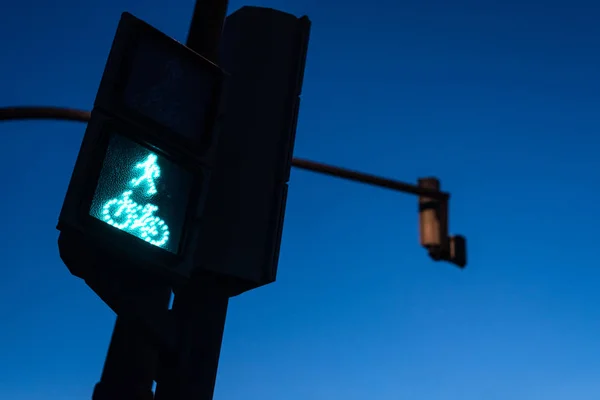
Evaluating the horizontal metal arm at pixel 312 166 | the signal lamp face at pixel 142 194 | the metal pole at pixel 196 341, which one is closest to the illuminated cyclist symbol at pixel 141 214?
the signal lamp face at pixel 142 194

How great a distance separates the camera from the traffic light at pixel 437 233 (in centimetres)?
619

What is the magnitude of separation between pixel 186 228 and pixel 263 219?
0.57 metres

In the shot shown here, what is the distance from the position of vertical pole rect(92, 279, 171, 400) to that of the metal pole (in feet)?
0.38

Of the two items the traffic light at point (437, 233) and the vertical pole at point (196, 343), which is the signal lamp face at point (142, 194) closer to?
the vertical pole at point (196, 343)

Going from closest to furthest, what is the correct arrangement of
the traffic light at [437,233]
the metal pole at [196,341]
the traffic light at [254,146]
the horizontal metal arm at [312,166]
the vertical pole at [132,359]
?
the vertical pole at [132,359]
the metal pole at [196,341]
the traffic light at [254,146]
the horizontal metal arm at [312,166]
the traffic light at [437,233]

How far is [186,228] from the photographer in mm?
2674

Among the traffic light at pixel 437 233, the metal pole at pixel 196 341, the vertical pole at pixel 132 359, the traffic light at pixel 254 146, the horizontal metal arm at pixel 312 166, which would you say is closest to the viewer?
the vertical pole at pixel 132 359

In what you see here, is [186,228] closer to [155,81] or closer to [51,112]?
[155,81]

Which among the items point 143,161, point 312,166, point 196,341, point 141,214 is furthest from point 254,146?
point 312,166

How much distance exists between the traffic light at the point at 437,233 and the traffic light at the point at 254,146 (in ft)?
9.56

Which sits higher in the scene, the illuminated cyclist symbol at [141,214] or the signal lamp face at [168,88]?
the signal lamp face at [168,88]

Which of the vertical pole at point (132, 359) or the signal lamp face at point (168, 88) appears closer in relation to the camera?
the vertical pole at point (132, 359)

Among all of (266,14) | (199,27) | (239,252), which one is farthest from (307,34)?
(239,252)

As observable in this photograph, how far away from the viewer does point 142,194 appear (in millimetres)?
2535
